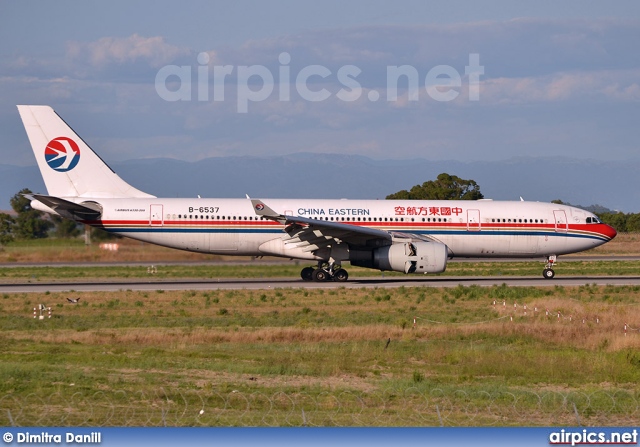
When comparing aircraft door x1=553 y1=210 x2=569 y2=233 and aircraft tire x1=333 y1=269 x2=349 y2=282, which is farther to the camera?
aircraft door x1=553 y1=210 x2=569 y2=233

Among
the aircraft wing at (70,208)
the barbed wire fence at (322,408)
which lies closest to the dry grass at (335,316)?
the aircraft wing at (70,208)

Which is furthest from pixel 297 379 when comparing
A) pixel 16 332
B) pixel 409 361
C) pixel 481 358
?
pixel 16 332

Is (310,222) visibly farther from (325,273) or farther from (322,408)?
(322,408)

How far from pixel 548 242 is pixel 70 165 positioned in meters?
22.7

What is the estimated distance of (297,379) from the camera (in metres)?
17.3

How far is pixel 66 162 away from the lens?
41312 mm

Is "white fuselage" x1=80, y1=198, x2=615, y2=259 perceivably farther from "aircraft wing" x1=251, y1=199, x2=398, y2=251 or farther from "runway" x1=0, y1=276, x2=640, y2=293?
"runway" x1=0, y1=276, x2=640, y2=293

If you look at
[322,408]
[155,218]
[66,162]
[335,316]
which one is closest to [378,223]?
[155,218]

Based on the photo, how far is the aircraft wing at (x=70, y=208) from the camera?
3803 cm

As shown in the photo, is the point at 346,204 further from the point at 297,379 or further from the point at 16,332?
the point at 297,379

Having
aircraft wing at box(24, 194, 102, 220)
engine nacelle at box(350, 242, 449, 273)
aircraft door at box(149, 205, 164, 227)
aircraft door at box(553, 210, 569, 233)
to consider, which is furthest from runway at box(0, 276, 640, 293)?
aircraft wing at box(24, 194, 102, 220)

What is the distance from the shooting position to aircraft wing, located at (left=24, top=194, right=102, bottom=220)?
38031 millimetres

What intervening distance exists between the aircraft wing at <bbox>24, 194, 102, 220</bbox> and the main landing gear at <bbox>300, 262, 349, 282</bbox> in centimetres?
954

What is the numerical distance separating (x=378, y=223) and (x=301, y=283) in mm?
4629
